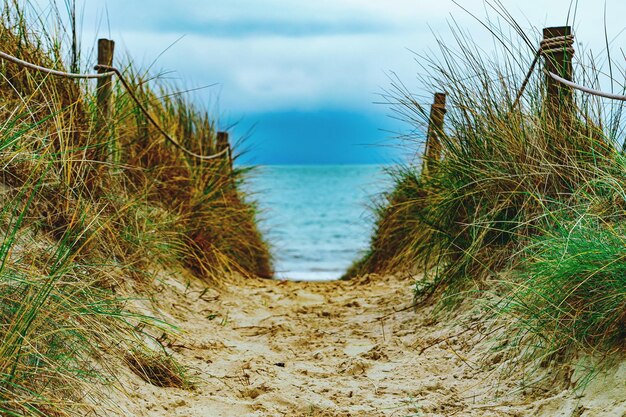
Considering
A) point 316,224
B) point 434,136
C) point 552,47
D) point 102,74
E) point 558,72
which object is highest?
point 552,47

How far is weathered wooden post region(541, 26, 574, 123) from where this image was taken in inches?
164

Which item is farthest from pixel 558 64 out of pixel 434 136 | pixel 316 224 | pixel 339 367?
pixel 316 224

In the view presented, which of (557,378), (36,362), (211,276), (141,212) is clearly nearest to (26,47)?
(141,212)

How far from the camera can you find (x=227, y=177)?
22.6 feet

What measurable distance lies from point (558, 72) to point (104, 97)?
2.74 metres

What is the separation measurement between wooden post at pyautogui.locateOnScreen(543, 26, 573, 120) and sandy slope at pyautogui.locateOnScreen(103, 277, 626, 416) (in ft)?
3.98

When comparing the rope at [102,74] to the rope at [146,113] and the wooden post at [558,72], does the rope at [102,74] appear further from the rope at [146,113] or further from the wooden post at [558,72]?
the wooden post at [558,72]

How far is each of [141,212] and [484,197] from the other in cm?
209

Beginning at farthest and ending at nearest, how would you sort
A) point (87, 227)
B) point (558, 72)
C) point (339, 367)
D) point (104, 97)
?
point (104, 97), point (558, 72), point (339, 367), point (87, 227)

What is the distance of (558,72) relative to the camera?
4215 mm

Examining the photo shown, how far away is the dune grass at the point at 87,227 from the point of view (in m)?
2.64

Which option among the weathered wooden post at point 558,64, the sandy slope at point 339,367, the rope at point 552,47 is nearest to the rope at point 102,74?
the sandy slope at point 339,367

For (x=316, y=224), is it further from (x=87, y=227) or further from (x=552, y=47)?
(x=87, y=227)

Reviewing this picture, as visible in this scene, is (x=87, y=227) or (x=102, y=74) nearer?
(x=87, y=227)
